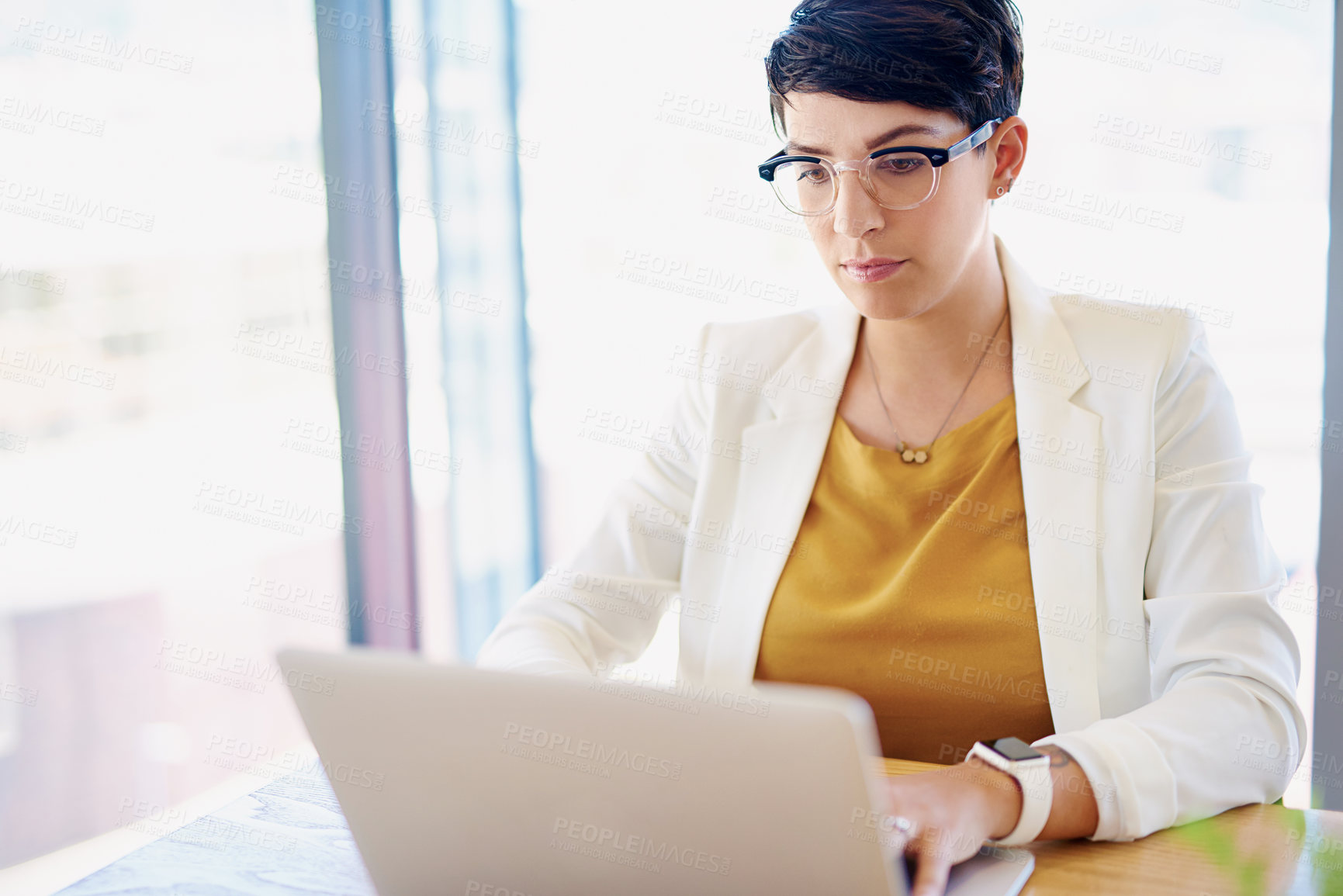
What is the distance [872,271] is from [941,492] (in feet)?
1.06

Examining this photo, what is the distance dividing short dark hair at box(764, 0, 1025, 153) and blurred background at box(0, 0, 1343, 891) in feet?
3.73

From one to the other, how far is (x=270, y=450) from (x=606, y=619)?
46.7 inches

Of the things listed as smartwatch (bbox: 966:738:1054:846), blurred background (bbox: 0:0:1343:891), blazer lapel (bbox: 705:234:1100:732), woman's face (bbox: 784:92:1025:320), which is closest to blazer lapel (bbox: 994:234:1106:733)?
blazer lapel (bbox: 705:234:1100:732)

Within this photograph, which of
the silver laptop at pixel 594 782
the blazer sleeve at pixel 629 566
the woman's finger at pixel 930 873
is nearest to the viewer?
Answer: the silver laptop at pixel 594 782

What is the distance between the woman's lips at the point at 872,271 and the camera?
1430 millimetres

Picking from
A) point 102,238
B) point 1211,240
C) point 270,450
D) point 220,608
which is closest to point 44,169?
point 102,238

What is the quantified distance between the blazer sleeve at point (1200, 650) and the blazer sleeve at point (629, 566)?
641 mm

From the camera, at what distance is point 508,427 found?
10.0 feet

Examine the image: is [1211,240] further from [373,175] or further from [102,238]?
[102,238]

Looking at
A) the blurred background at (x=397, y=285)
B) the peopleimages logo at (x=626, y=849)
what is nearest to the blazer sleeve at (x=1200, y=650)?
the peopleimages logo at (x=626, y=849)

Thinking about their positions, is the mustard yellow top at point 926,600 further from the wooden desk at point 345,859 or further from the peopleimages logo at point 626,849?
the peopleimages logo at point 626,849

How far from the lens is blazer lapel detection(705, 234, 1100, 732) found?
1380 millimetres

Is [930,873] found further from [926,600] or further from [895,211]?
[895,211]

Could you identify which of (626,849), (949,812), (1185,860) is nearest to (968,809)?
(949,812)
